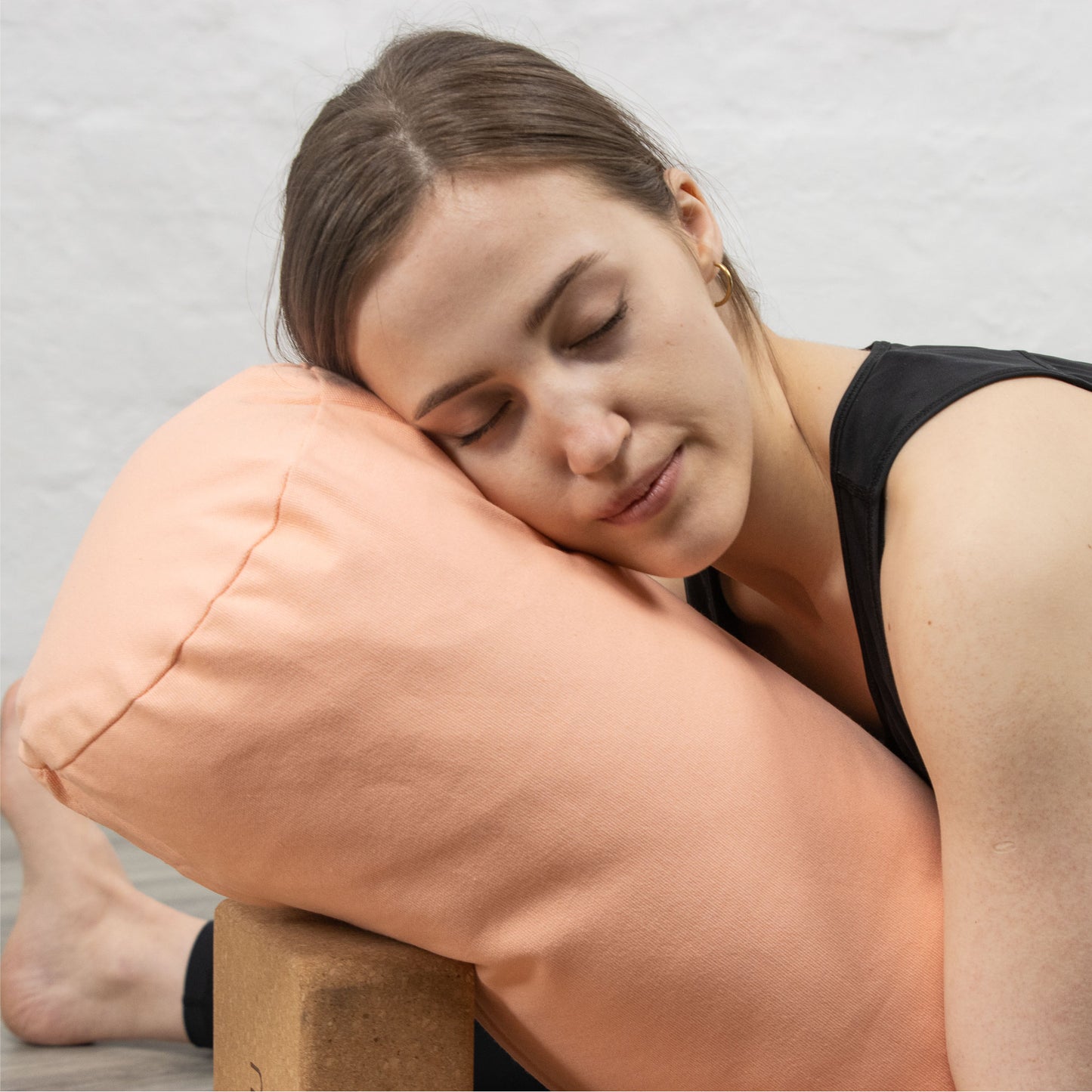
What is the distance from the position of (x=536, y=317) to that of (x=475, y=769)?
1.13ft

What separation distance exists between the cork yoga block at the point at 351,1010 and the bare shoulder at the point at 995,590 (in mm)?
396

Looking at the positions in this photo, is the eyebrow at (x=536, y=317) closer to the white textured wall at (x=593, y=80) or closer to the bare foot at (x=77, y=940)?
the bare foot at (x=77, y=940)

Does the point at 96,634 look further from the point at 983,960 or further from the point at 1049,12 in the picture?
the point at 1049,12

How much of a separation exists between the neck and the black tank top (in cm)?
3

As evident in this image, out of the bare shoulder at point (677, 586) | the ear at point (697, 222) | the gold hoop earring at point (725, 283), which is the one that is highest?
the ear at point (697, 222)

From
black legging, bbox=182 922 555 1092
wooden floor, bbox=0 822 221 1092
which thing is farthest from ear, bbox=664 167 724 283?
wooden floor, bbox=0 822 221 1092

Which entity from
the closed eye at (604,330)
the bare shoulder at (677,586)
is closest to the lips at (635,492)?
the closed eye at (604,330)

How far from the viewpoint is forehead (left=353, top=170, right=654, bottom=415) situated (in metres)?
0.84

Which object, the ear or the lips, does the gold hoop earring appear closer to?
the ear

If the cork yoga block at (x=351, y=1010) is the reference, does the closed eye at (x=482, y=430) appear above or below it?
above

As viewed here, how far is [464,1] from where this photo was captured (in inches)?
94.3

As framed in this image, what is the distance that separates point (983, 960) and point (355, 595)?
50 cm

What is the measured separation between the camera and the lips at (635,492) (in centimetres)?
89

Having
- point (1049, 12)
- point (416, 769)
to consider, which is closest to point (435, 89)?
point (416, 769)
